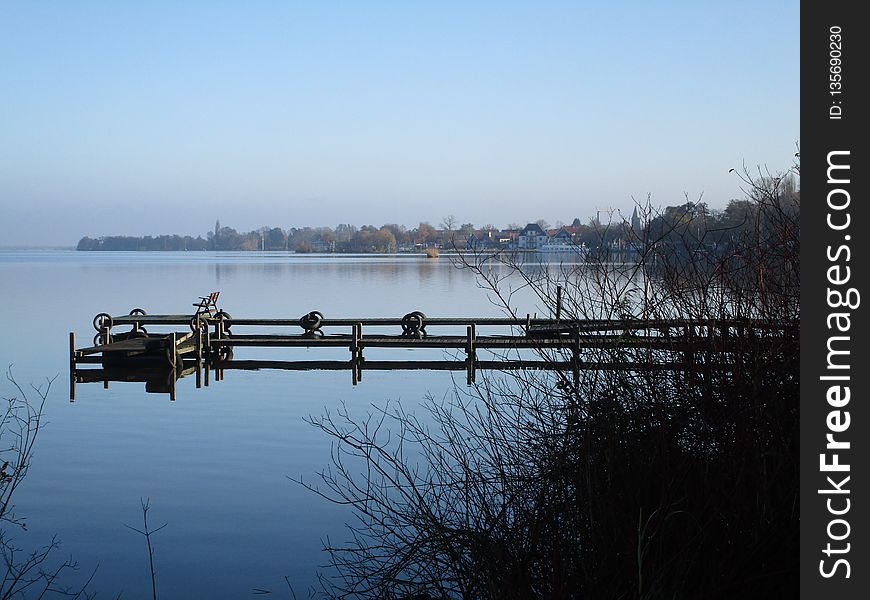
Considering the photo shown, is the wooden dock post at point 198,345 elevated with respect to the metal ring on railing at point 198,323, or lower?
lower

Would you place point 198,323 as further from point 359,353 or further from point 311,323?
point 359,353

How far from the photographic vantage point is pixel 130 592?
11.0m

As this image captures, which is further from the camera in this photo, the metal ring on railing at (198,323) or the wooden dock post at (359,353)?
the metal ring on railing at (198,323)

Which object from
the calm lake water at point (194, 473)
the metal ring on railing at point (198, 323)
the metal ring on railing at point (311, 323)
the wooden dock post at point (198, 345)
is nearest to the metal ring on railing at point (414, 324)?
the calm lake water at point (194, 473)

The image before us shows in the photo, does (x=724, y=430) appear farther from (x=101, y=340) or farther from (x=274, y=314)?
(x=274, y=314)

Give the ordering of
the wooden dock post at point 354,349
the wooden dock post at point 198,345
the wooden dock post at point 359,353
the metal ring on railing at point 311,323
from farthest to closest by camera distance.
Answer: the metal ring on railing at point 311,323
the wooden dock post at point 198,345
the wooden dock post at point 359,353
the wooden dock post at point 354,349

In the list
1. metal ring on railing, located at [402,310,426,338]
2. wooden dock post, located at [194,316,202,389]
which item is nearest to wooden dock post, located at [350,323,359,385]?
metal ring on railing, located at [402,310,426,338]

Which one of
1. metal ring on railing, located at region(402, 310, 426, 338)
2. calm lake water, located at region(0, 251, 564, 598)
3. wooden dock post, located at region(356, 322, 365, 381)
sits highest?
metal ring on railing, located at region(402, 310, 426, 338)

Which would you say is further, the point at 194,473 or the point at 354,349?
the point at 354,349

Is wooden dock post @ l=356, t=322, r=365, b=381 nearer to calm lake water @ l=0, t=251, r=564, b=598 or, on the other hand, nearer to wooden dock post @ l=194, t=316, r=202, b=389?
calm lake water @ l=0, t=251, r=564, b=598

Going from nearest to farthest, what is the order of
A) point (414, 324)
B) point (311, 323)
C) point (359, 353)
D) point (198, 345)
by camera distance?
point (359, 353), point (198, 345), point (414, 324), point (311, 323)

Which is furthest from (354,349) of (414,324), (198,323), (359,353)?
(198,323)

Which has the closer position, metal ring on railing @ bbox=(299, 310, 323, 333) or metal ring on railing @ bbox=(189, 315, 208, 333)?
metal ring on railing @ bbox=(189, 315, 208, 333)

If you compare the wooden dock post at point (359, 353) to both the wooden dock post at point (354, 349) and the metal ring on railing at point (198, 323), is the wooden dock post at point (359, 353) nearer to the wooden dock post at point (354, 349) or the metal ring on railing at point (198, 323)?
the wooden dock post at point (354, 349)
